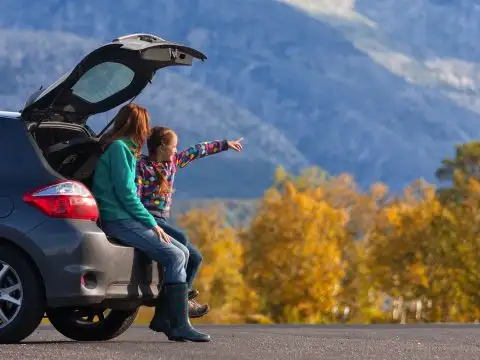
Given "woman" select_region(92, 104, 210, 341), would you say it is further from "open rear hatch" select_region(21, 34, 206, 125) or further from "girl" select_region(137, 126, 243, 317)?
"open rear hatch" select_region(21, 34, 206, 125)

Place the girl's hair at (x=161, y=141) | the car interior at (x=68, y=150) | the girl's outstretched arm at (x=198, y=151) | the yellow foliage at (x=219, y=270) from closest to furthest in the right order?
the girl's hair at (x=161, y=141) → the car interior at (x=68, y=150) → the girl's outstretched arm at (x=198, y=151) → the yellow foliage at (x=219, y=270)

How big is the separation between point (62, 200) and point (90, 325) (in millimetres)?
1631

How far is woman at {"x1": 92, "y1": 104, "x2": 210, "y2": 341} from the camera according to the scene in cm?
926

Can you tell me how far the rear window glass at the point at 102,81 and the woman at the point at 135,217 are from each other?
303mm

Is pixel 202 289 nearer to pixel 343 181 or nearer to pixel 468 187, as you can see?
pixel 343 181

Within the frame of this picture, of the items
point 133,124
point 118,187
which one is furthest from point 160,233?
point 133,124

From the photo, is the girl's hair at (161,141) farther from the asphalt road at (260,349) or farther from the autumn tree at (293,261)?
the autumn tree at (293,261)

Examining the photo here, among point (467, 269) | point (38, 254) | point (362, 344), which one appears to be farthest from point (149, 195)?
point (467, 269)

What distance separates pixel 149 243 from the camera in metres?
9.27

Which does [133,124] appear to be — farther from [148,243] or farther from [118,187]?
[148,243]

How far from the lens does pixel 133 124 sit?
937cm

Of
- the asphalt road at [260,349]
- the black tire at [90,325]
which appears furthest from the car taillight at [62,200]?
the black tire at [90,325]

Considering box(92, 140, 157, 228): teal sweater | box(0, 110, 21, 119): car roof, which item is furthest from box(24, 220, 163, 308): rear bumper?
box(0, 110, 21, 119): car roof

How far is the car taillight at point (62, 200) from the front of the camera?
8.78m
